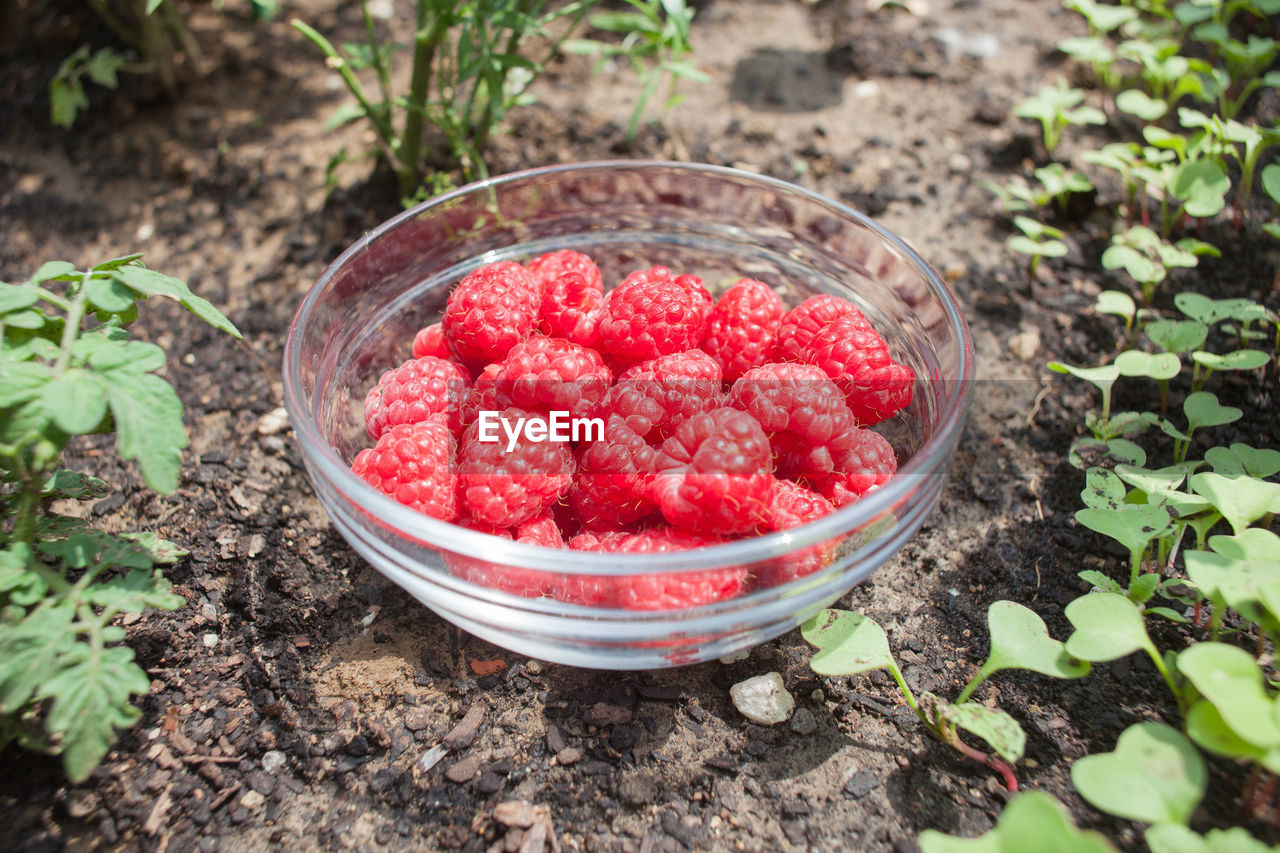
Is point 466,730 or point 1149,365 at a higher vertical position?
point 1149,365

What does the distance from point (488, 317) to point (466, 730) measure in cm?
85

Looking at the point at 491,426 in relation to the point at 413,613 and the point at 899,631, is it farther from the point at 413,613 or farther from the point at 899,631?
the point at 899,631

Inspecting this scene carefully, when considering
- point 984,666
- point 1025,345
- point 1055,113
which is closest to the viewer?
point 984,666

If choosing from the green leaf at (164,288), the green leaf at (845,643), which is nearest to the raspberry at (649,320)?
the green leaf at (845,643)

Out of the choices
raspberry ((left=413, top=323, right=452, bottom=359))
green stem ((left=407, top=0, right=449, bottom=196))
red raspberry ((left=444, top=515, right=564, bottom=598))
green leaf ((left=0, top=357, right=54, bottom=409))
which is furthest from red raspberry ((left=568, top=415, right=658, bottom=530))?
green stem ((left=407, top=0, right=449, bottom=196))

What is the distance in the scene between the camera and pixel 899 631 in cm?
179

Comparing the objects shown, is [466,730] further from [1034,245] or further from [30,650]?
[1034,245]

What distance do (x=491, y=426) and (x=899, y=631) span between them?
0.97m

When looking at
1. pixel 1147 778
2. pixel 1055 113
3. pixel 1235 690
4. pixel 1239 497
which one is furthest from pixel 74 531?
pixel 1055 113

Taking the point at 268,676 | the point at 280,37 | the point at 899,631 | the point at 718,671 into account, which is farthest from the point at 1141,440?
the point at 280,37

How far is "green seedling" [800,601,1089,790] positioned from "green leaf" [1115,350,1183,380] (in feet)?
2.65

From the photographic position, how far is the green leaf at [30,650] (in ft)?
4.11

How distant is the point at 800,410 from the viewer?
1.62 m

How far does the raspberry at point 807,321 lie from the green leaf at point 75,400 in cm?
132
